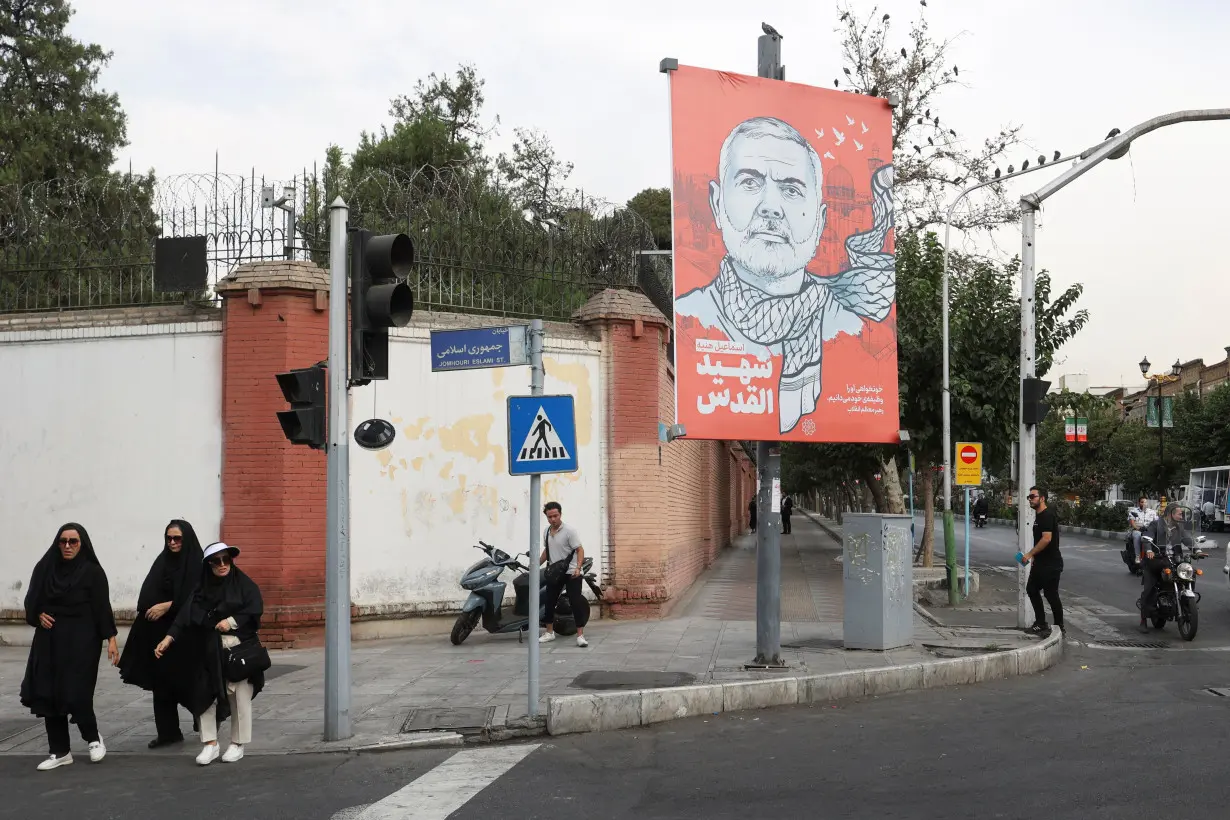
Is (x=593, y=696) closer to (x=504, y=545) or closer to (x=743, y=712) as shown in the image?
(x=743, y=712)

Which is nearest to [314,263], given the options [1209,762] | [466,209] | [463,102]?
[466,209]

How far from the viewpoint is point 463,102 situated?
1572 inches

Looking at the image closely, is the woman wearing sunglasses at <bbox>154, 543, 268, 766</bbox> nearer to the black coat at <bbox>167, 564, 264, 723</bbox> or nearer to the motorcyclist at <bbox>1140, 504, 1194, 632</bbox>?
the black coat at <bbox>167, 564, 264, 723</bbox>

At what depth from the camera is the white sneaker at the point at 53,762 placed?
24.8 ft

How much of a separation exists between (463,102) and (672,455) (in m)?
25.9

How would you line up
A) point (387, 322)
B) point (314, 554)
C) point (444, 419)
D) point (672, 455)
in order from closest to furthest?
point (387, 322)
point (314, 554)
point (444, 419)
point (672, 455)

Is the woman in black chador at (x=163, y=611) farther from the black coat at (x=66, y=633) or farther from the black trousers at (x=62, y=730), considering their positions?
the black trousers at (x=62, y=730)

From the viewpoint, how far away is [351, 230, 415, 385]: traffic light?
8.16m

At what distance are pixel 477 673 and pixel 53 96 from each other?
2973 centimetres

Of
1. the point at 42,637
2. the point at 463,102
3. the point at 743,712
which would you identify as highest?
the point at 463,102

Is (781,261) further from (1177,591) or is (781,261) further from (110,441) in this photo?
(110,441)

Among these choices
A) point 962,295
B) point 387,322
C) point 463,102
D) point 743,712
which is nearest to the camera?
point 387,322

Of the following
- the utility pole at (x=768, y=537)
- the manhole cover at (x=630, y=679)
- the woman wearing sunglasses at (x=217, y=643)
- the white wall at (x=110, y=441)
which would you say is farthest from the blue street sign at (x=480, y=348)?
the white wall at (x=110, y=441)

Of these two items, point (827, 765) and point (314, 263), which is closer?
point (827, 765)
